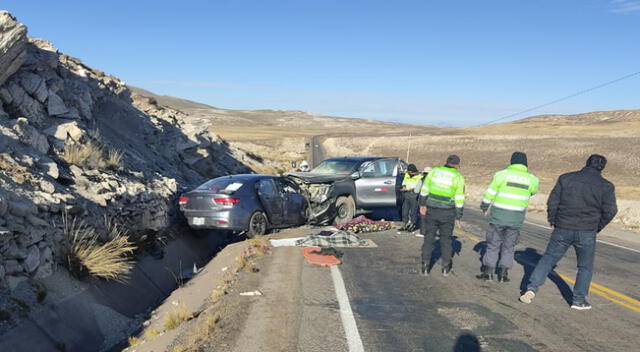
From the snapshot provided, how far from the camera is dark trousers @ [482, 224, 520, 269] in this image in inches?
304

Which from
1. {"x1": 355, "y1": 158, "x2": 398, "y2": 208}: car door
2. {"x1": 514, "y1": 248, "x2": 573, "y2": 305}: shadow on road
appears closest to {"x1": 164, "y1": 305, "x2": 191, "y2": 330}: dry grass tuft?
{"x1": 514, "y1": 248, "x2": 573, "y2": 305}: shadow on road

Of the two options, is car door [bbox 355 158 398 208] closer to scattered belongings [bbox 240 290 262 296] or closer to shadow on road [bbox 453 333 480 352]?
scattered belongings [bbox 240 290 262 296]

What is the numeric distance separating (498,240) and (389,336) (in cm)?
317

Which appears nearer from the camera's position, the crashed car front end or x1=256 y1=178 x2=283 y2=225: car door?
x1=256 y1=178 x2=283 y2=225: car door

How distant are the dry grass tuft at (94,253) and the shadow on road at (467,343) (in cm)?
509

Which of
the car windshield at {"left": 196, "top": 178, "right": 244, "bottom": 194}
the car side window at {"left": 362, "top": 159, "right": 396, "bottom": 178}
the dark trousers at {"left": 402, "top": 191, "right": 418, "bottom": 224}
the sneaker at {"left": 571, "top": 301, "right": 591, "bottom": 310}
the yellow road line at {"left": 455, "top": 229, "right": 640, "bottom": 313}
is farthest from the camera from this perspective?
the car side window at {"left": 362, "top": 159, "right": 396, "bottom": 178}

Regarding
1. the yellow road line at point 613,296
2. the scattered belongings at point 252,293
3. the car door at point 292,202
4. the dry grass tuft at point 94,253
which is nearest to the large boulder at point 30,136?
the dry grass tuft at point 94,253

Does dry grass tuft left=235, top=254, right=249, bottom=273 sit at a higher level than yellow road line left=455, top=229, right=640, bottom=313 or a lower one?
lower

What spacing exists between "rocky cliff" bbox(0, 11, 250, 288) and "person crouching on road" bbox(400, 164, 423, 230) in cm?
581

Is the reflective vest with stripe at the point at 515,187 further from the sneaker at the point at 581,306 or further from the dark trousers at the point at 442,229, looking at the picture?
the sneaker at the point at 581,306

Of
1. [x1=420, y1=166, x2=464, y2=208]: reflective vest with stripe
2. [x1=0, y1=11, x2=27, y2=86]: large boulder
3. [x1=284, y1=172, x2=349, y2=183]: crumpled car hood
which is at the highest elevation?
[x1=0, y1=11, x2=27, y2=86]: large boulder

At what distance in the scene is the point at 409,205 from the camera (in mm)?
13297

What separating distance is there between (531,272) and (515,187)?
212 cm

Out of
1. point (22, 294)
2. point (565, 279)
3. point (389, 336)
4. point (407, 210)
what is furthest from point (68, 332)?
point (407, 210)
